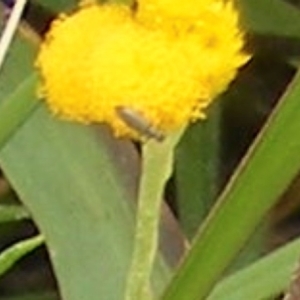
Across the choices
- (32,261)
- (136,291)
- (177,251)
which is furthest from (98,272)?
(32,261)

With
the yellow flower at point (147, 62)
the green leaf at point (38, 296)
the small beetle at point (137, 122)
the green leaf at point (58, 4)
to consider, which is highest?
the yellow flower at point (147, 62)

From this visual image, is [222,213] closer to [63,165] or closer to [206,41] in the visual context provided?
[206,41]

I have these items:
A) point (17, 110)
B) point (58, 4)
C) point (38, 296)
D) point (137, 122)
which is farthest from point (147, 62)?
point (38, 296)

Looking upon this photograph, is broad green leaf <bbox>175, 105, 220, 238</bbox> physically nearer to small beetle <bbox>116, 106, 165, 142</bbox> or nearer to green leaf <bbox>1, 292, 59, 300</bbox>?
green leaf <bbox>1, 292, 59, 300</bbox>

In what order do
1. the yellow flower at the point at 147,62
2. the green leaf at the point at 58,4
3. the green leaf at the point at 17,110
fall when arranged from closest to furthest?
the yellow flower at the point at 147,62 < the green leaf at the point at 17,110 < the green leaf at the point at 58,4

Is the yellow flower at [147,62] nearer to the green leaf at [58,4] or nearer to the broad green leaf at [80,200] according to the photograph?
the broad green leaf at [80,200]

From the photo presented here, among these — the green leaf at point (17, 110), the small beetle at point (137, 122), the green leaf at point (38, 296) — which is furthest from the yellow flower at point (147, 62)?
the green leaf at point (38, 296)
